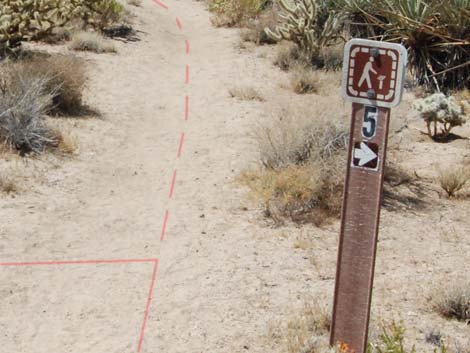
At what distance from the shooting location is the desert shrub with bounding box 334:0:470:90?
36.7 ft

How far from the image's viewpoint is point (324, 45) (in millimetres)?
12977

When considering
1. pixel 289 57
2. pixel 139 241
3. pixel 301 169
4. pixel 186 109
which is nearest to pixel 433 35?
pixel 289 57

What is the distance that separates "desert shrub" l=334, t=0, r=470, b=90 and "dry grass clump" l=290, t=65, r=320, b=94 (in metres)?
1.13

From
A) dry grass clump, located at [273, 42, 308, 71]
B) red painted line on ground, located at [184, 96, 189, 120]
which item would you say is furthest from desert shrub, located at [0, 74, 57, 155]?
dry grass clump, located at [273, 42, 308, 71]

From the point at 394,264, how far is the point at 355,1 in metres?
6.88

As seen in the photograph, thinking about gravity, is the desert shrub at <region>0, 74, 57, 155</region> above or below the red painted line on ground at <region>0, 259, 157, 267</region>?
above

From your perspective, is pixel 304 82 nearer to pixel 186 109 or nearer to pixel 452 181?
pixel 186 109

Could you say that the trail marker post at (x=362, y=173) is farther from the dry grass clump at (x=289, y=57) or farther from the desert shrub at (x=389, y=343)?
the dry grass clump at (x=289, y=57)

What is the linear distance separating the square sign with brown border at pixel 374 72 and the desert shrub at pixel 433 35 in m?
7.12

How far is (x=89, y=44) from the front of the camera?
13008 millimetres

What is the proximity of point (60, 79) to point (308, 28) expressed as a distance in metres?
4.59

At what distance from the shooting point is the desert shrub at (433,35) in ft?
36.7

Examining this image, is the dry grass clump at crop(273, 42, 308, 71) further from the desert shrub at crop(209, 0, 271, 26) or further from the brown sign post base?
the brown sign post base

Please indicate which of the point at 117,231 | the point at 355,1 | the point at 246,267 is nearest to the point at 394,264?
the point at 246,267
